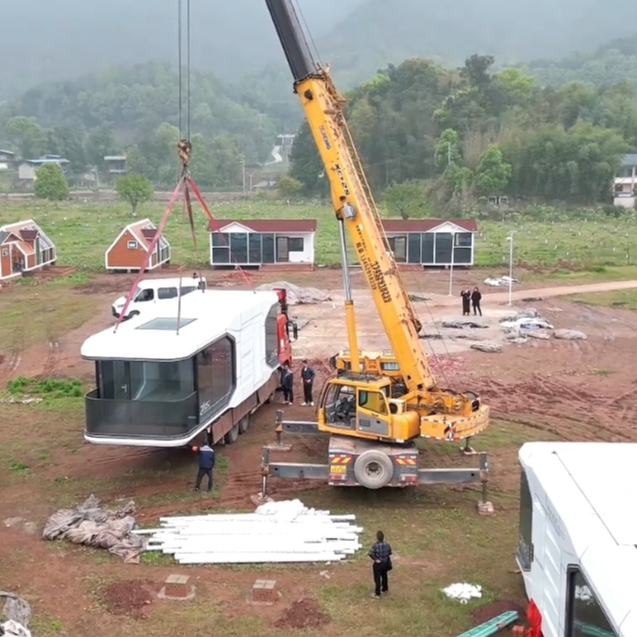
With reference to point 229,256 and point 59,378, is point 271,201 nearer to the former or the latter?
point 229,256

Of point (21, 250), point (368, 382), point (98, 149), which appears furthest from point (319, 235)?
point (98, 149)

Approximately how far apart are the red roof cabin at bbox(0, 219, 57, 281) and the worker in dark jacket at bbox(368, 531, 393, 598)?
1347 inches

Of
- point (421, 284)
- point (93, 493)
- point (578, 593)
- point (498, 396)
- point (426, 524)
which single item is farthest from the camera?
point (421, 284)

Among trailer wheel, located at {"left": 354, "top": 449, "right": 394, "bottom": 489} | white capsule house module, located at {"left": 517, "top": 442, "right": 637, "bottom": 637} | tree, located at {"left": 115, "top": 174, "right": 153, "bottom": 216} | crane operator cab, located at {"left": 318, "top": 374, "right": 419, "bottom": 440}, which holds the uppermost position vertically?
tree, located at {"left": 115, "top": 174, "right": 153, "bottom": 216}

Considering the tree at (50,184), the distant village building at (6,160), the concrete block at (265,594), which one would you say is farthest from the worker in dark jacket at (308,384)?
the distant village building at (6,160)

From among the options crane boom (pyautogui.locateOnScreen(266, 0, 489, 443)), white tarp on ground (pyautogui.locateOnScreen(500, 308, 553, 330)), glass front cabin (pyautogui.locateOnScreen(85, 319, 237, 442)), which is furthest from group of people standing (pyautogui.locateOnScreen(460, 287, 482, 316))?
glass front cabin (pyautogui.locateOnScreen(85, 319, 237, 442))

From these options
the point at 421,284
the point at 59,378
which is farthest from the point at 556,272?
the point at 59,378

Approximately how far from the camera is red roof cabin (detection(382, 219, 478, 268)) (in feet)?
151

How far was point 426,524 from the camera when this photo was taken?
49.3 ft

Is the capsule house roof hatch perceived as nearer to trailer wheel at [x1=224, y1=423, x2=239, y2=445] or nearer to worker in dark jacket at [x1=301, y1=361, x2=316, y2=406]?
trailer wheel at [x1=224, y1=423, x2=239, y2=445]

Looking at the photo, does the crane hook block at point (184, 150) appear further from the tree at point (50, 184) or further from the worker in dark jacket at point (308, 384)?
the tree at point (50, 184)

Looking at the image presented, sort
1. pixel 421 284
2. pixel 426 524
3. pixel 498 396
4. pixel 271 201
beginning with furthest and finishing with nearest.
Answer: pixel 271 201 < pixel 421 284 < pixel 498 396 < pixel 426 524

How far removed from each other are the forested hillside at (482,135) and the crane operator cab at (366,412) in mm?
72457

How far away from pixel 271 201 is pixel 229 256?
2335 inches
